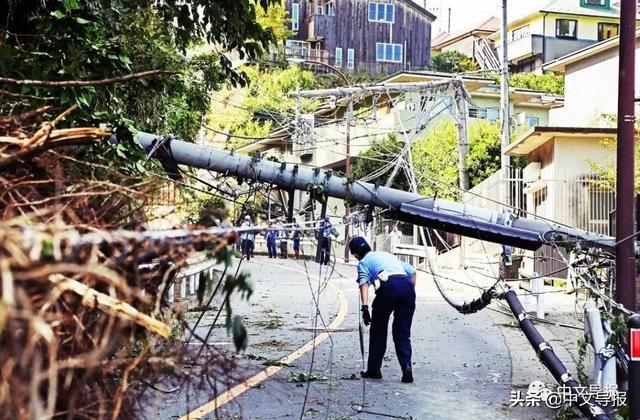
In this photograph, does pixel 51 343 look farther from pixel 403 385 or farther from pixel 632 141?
pixel 403 385

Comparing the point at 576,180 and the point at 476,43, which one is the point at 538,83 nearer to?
the point at 476,43

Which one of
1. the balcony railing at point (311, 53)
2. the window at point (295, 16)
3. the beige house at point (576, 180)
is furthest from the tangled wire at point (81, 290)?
the window at point (295, 16)

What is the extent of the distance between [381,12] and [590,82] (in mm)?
35695

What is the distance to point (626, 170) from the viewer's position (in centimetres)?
913

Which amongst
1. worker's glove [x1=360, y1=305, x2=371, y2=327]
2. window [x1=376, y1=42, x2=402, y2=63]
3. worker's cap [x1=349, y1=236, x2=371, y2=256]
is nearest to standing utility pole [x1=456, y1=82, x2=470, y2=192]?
worker's cap [x1=349, y1=236, x2=371, y2=256]

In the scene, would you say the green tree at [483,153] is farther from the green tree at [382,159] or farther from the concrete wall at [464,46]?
the concrete wall at [464,46]

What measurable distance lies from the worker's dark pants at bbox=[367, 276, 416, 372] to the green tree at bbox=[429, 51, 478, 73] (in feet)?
178

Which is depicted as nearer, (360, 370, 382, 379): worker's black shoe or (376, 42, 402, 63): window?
(360, 370, 382, 379): worker's black shoe

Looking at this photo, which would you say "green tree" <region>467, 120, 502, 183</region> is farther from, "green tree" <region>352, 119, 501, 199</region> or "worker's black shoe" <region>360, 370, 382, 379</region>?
"worker's black shoe" <region>360, 370, 382, 379</region>

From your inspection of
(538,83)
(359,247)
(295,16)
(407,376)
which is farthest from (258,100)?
(407,376)

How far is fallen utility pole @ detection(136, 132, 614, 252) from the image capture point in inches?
420

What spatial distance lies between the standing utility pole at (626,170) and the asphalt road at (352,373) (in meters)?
1.58

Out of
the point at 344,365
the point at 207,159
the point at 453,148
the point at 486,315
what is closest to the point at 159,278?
the point at 207,159

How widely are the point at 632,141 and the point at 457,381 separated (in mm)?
3853
